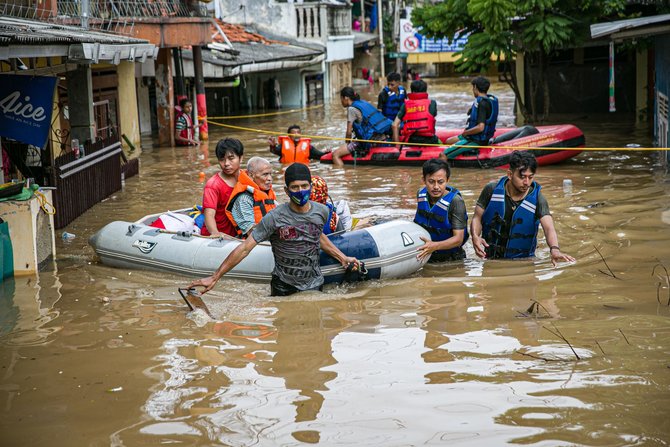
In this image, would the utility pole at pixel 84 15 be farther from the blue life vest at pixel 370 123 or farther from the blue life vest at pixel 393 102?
the blue life vest at pixel 393 102

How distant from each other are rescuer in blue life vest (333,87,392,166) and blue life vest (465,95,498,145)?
1761mm

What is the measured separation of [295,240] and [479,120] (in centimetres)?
845

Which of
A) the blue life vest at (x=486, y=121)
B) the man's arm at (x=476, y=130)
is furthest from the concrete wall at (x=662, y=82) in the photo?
the man's arm at (x=476, y=130)

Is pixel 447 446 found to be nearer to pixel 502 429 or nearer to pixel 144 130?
pixel 502 429

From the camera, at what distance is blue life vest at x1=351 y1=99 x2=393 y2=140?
56.0ft

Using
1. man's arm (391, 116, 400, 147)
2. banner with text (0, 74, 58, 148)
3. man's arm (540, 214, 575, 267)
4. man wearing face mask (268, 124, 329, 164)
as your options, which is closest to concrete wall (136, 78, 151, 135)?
man wearing face mask (268, 124, 329, 164)

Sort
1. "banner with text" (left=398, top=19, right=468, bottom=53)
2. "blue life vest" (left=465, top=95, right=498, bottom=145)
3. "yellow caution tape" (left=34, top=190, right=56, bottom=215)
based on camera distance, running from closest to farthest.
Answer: "yellow caution tape" (left=34, top=190, right=56, bottom=215) → "blue life vest" (left=465, top=95, right=498, bottom=145) → "banner with text" (left=398, top=19, right=468, bottom=53)

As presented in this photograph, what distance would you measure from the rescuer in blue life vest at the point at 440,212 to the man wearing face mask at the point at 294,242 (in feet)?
3.51

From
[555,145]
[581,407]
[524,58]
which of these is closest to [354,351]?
[581,407]

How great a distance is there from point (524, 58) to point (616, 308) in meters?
17.5

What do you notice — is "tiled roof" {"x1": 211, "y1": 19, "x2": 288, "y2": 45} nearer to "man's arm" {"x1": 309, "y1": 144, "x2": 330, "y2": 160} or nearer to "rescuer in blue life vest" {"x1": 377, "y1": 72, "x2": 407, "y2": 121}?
"man's arm" {"x1": 309, "y1": 144, "x2": 330, "y2": 160}

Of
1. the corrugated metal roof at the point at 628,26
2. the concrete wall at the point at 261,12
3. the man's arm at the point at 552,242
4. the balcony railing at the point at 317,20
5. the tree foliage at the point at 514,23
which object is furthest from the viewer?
the balcony railing at the point at 317,20

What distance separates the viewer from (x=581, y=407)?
544 centimetres

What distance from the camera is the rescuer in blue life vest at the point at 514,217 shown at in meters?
8.52
